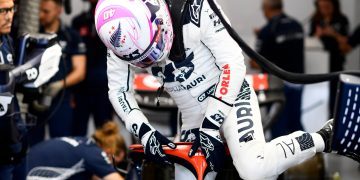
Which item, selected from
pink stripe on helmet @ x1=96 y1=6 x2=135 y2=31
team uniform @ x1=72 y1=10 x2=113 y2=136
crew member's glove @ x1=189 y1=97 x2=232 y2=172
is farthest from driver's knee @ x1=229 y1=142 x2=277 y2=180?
team uniform @ x1=72 y1=10 x2=113 y2=136

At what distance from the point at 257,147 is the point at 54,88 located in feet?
8.21

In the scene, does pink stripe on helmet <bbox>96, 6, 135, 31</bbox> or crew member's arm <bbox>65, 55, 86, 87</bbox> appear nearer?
pink stripe on helmet <bbox>96, 6, 135, 31</bbox>

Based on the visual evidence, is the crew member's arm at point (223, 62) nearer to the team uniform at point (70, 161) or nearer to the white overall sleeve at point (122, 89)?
the white overall sleeve at point (122, 89)

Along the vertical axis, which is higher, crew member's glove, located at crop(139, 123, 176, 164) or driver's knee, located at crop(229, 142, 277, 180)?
crew member's glove, located at crop(139, 123, 176, 164)

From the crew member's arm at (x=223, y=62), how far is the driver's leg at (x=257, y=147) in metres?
0.11

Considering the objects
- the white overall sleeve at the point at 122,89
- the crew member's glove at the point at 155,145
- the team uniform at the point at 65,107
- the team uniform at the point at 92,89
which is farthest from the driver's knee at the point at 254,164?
the team uniform at the point at 92,89

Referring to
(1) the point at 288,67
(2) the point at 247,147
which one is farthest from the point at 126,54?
(1) the point at 288,67

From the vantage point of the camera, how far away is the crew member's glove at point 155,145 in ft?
18.0

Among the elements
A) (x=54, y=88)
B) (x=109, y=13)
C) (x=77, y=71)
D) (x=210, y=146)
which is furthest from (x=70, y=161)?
(x=77, y=71)

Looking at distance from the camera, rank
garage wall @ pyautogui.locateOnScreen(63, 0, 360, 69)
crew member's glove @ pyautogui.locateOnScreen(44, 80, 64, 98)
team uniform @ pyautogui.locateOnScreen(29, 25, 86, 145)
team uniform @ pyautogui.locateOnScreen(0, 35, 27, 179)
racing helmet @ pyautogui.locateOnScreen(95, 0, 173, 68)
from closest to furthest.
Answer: racing helmet @ pyautogui.locateOnScreen(95, 0, 173, 68) → team uniform @ pyautogui.locateOnScreen(0, 35, 27, 179) → crew member's glove @ pyautogui.locateOnScreen(44, 80, 64, 98) → team uniform @ pyautogui.locateOnScreen(29, 25, 86, 145) → garage wall @ pyautogui.locateOnScreen(63, 0, 360, 69)

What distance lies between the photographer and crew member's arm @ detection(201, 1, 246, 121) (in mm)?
5441

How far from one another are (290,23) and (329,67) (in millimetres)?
1185

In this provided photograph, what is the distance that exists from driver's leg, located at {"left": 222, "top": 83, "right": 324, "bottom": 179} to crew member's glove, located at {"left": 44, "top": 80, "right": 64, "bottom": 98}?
1883mm

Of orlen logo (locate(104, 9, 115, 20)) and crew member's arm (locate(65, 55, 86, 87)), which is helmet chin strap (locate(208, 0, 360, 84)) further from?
crew member's arm (locate(65, 55, 86, 87))
